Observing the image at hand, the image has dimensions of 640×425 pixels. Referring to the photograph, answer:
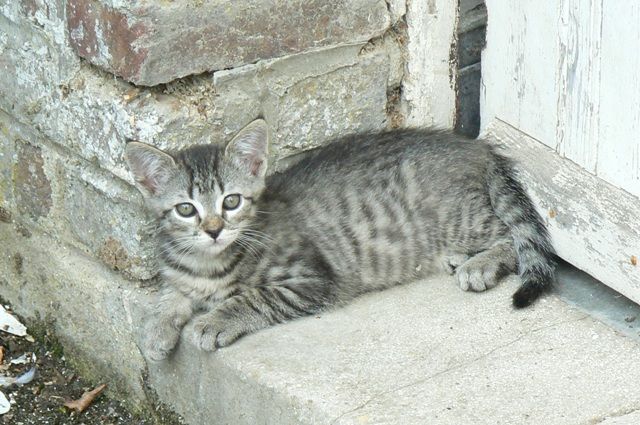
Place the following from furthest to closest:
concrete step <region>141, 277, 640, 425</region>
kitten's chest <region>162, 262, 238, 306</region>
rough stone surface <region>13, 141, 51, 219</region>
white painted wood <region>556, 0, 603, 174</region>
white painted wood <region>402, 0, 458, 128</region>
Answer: rough stone surface <region>13, 141, 51, 219</region>, white painted wood <region>402, 0, 458, 128</region>, kitten's chest <region>162, 262, 238, 306</region>, white painted wood <region>556, 0, 603, 174</region>, concrete step <region>141, 277, 640, 425</region>

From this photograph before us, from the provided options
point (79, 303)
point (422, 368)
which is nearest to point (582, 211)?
point (422, 368)

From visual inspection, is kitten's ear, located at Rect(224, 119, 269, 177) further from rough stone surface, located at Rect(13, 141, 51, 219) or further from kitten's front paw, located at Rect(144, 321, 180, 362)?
rough stone surface, located at Rect(13, 141, 51, 219)

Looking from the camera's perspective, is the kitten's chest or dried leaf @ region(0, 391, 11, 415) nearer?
the kitten's chest

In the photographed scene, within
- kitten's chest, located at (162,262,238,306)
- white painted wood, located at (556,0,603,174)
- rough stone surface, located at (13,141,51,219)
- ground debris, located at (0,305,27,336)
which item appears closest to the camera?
white painted wood, located at (556,0,603,174)

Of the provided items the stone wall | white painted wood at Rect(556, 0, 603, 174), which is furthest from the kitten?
white painted wood at Rect(556, 0, 603, 174)

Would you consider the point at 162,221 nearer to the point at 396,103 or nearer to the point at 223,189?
the point at 223,189

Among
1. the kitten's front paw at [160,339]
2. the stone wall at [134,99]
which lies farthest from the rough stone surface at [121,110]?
the kitten's front paw at [160,339]

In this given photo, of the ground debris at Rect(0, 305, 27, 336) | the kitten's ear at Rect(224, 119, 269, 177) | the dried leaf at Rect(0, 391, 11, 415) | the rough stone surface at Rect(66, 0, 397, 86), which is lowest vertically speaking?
the dried leaf at Rect(0, 391, 11, 415)

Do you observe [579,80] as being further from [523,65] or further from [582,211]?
[582,211]
